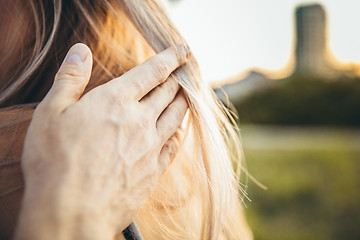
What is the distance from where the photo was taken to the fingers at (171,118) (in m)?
1.14

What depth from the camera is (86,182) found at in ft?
2.86

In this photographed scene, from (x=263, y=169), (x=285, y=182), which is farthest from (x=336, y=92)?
(x=285, y=182)

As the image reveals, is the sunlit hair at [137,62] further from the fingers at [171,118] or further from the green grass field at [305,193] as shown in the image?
the green grass field at [305,193]

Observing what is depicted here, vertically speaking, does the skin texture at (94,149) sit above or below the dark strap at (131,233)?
above

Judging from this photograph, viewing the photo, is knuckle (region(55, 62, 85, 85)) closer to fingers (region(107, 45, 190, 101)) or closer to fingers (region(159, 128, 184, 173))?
fingers (region(107, 45, 190, 101))

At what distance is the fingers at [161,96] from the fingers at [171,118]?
0.10 ft

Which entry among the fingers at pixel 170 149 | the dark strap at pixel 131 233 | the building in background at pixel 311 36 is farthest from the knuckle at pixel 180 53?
the building in background at pixel 311 36

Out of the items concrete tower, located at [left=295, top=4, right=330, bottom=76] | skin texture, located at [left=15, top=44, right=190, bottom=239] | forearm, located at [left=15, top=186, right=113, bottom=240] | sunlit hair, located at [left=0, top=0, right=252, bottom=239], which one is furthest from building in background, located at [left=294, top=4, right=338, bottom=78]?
forearm, located at [left=15, top=186, right=113, bottom=240]

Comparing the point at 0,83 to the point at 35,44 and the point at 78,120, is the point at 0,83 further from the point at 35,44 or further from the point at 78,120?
the point at 78,120

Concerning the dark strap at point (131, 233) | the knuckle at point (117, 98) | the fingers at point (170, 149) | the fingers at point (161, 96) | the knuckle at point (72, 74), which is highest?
the knuckle at point (72, 74)

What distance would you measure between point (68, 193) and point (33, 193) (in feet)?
0.27

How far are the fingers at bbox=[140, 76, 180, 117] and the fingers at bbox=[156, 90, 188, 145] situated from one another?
0.03m

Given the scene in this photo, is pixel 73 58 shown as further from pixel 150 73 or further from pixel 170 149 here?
pixel 170 149

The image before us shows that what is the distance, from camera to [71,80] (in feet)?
3.25
